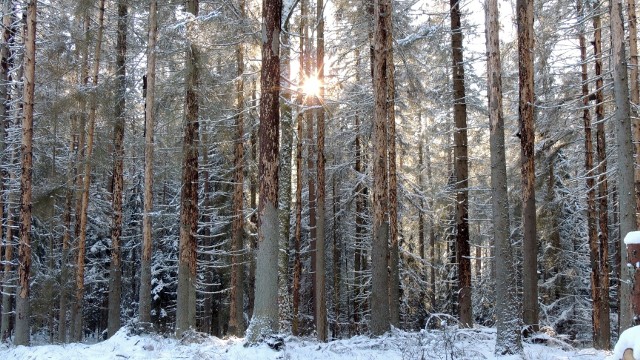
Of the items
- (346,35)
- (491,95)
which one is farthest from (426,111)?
(491,95)

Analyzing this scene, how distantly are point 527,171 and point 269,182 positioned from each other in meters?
6.18

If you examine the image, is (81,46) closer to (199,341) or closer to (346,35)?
(346,35)

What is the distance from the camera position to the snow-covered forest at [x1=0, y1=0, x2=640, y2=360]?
10.1 meters

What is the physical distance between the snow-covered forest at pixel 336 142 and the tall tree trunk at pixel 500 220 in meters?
0.04

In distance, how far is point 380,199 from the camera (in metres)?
12.6

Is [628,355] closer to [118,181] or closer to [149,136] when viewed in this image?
[149,136]

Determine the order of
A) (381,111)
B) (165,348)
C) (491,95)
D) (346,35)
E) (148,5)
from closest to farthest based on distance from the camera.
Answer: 1. (491,95)
2. (165,348)
3. (381,111)
4. (148,5)
5. (346,35)

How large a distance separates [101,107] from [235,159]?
16.1 feet

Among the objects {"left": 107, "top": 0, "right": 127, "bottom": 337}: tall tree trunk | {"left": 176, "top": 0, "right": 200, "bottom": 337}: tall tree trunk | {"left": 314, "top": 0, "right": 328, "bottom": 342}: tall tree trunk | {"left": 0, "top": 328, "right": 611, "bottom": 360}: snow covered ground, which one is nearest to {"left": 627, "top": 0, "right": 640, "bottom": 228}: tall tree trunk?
{"left": 0, "top": 328, "right": 611, "bottom": 360}: snow covered ground

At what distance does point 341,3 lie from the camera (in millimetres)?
15883

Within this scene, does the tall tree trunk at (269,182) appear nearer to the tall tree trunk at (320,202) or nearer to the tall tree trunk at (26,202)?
the tall tree trunk at (320,202)

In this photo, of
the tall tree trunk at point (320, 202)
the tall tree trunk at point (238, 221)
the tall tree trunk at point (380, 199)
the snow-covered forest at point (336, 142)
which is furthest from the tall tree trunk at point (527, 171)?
the tall tree trunk at point (238, 221)

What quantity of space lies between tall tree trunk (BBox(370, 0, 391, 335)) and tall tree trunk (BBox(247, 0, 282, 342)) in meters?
3.48

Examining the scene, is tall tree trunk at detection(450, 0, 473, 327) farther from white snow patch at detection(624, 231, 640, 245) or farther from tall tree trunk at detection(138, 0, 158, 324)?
white snow patch at detection(624, 231, 640, 245)
